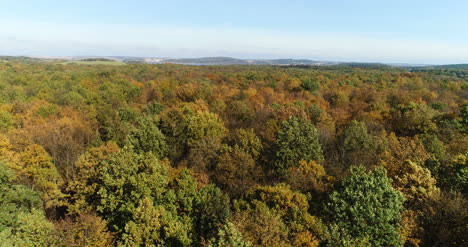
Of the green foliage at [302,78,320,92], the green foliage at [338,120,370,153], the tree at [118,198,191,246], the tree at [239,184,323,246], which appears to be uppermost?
the green foliage at [302,78,320,92]

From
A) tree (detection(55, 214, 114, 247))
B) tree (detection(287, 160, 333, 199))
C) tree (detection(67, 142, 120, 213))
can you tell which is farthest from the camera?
tree (detection(287, 160, 333, 199))

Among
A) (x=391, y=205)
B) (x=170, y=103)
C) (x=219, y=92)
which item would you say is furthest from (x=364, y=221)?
(x=219, y=92)

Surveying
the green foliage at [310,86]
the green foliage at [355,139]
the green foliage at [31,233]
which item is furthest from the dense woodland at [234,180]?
the green foliage at [310,86]

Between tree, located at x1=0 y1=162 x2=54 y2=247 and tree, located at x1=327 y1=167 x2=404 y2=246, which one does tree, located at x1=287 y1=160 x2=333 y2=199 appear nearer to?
tree, located at x1=327 y1=167 x2=404 y2=246

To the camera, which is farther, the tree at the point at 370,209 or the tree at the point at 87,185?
the tree at the point at 87,185

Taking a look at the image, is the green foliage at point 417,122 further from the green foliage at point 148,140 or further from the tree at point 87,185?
the tree at point 87,185

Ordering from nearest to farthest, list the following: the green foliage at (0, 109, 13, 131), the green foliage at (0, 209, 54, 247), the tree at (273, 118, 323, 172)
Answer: the green foliage at (0, 209, 54, 247), the tree at (273, 118, 323, 172), the green foliage at (0, 109, 13, 131)

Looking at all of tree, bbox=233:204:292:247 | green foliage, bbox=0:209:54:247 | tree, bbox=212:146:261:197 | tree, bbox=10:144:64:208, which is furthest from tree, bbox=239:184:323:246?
tree, bbox=10:144:64:208
